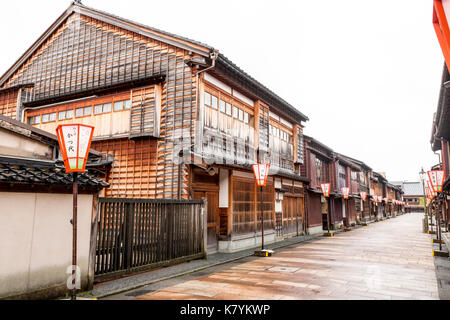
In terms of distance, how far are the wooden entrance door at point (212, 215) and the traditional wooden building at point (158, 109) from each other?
0.14ft

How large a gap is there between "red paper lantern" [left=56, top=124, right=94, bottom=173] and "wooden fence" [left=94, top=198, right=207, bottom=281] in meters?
2.29

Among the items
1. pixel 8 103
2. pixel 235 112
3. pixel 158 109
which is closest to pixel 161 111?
pixel 158 109

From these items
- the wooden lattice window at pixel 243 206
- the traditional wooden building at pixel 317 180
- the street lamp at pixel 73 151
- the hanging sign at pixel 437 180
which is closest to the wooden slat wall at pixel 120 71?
the wooden lattice window at pixel 243 206

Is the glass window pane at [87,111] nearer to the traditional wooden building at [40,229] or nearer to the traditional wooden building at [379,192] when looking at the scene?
the traditional wooden building at [40,229]

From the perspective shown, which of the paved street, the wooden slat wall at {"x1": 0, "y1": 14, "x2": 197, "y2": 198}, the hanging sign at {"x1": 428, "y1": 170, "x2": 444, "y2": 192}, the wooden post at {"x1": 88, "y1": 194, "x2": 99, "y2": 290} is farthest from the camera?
the hanging sign at {"x1": 428, "y1": 170, "x2": 444, "y2": 192}

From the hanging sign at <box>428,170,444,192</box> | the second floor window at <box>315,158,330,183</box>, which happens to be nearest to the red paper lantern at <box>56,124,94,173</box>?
the hanging sign at <box>428,170,444,192</box>

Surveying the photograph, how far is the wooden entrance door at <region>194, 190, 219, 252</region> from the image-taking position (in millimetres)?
12844

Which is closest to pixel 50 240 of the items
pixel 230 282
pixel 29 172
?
pixel 29 172

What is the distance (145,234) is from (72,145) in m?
4.17

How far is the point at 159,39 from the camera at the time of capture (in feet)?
43.9

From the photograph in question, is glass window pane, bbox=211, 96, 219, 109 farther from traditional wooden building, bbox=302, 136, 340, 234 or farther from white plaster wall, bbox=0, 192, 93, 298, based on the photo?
traditional wooden building, bbox=302, 136, 340, 234

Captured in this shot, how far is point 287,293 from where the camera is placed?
6.77 m

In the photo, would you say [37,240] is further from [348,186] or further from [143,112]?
[348,186]

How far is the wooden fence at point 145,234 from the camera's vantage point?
25.4 ft
